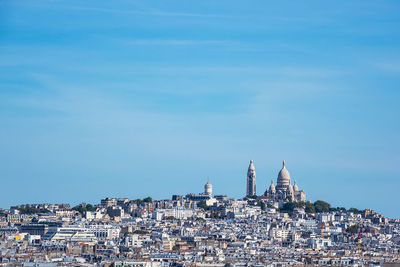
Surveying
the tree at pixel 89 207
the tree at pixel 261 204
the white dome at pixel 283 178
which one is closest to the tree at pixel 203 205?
the tree at pixel 261 204

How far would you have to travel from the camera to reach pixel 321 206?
175 meters

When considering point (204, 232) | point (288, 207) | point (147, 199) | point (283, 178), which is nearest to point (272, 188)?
point (283, 178)

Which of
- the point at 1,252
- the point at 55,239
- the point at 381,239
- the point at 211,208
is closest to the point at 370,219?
the point at 211,208

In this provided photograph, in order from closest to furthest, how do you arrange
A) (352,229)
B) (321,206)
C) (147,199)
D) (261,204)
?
(352,229) → (147,199) → (261,204) → (321,206)

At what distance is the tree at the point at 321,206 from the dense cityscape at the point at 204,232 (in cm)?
17

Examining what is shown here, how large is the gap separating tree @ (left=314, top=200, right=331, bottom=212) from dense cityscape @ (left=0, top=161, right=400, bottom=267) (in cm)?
17

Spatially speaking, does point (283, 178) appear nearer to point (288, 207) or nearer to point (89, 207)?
point (288, 207)

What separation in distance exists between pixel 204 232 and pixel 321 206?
51.7 metres

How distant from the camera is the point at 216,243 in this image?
112562 mm

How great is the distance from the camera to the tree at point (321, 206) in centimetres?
17304

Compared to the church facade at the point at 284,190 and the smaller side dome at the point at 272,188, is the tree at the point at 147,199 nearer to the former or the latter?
the church facade at the point at 284,190

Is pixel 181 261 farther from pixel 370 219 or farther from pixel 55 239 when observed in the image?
pixel 370 219

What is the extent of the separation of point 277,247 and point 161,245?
10855mm

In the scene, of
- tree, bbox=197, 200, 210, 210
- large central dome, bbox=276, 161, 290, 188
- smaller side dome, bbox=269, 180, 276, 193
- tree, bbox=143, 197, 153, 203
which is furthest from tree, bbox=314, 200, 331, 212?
tree, bbox=143, 197, 153, 203
